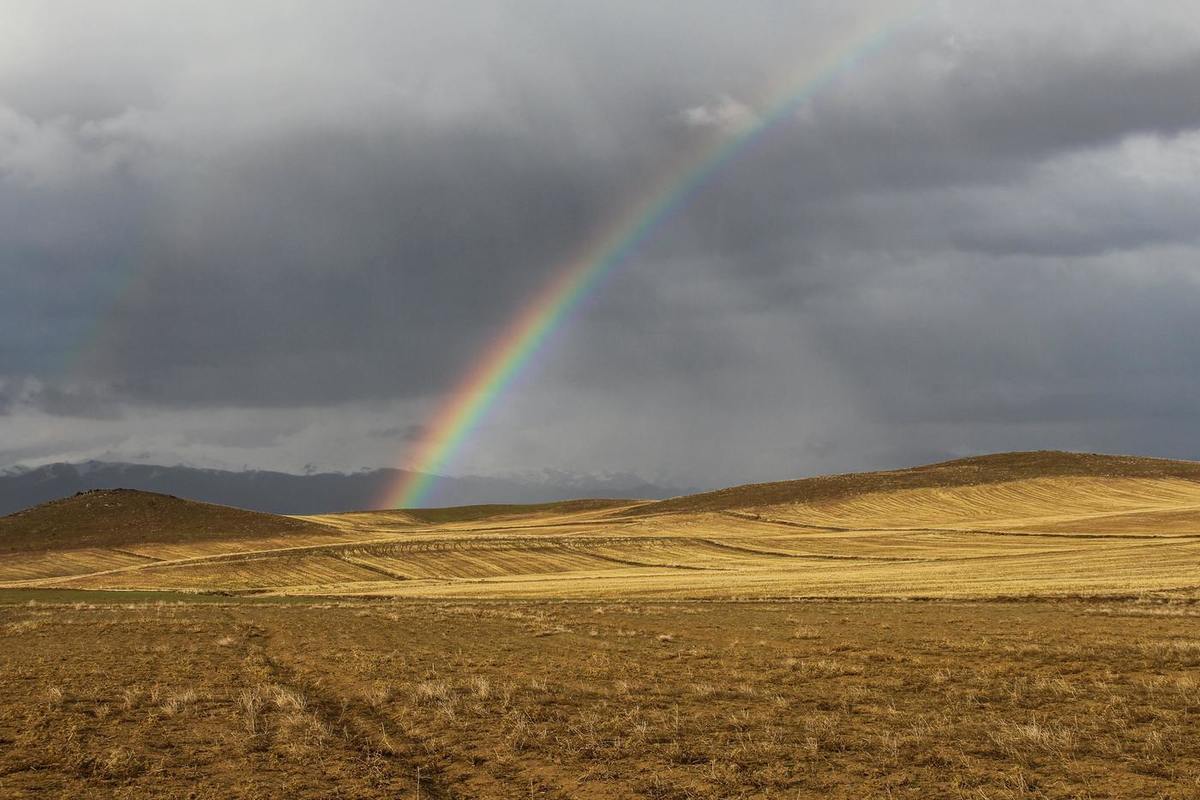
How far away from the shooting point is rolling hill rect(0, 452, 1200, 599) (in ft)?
190

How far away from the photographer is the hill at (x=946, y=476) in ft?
529

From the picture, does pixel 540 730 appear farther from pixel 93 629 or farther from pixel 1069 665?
pixel 93 629

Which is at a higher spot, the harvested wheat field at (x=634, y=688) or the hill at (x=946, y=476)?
the hill at (x=946, y=476)

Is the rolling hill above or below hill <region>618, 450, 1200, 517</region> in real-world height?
below

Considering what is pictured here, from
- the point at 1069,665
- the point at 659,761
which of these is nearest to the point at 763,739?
the point at 659,761

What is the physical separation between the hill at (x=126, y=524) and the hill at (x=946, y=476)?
67495mm

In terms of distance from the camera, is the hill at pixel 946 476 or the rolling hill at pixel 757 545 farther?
the hill at pixel 946 476

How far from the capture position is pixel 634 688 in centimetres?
2308

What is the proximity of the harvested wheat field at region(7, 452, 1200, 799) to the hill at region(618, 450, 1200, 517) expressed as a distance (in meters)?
93.8

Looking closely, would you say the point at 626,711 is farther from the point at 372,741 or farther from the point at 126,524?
the point at 126,524

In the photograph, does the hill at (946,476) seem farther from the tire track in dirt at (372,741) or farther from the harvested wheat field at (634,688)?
the tire track in dirt at (372,741)

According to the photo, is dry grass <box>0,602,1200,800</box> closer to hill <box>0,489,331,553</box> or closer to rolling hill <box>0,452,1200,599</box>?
rolling hill <box>0,452,1200,599</box>

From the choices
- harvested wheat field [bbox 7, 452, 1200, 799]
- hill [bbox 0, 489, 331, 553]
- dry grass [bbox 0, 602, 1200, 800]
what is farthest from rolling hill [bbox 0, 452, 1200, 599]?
dry grass [bbox 0, 602, 1200, 800]

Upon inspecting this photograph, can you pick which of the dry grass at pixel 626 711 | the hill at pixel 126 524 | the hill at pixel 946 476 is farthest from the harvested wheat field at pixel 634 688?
the hill at pixel 946 476
